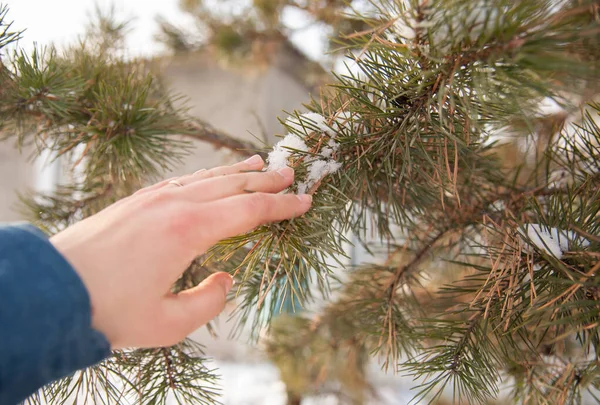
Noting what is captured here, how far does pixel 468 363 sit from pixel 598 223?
92 millimetres

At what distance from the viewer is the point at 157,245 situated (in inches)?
6.8

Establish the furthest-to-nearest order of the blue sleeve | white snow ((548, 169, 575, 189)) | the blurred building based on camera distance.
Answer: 1. the blurred building
2. white snow ((548, 169, 575, 189))
3. the blue sleeve

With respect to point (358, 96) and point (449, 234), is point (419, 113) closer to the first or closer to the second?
point (358, 96)

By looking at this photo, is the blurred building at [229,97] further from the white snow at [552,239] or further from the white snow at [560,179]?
the white snow at [552,239]

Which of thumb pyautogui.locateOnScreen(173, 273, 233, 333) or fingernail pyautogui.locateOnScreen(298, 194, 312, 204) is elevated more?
fingernail pyautogui.locateOnScreen(298, 194, 312, 204)

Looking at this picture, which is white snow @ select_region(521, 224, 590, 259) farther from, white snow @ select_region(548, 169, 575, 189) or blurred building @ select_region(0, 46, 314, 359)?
blurred building @ select_region(0, 46, 314, 359)

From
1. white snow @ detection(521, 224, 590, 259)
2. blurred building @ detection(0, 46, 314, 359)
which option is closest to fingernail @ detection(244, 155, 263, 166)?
white snow @ detection(521, 224, 590, 259)

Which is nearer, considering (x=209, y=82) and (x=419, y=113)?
(x=419, y=113)

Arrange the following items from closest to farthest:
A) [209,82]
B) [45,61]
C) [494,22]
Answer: [494,22]
[45,61]
[209,82]

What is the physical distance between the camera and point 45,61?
300mm

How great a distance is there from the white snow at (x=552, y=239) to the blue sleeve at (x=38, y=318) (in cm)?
19

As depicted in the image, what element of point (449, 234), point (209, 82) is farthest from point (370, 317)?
point (209, 82)

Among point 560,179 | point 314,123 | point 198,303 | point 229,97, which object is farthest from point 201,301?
point 229,97

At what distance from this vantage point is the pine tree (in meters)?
0.17
